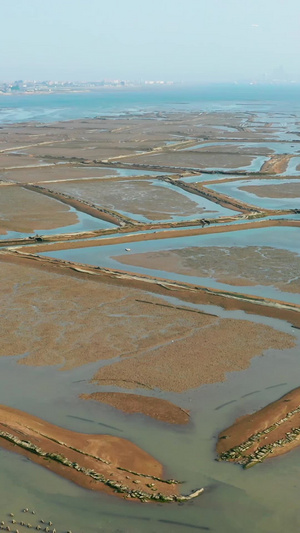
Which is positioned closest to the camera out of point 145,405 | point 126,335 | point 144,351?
point 145,405

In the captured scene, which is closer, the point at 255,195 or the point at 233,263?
the point at 233,263

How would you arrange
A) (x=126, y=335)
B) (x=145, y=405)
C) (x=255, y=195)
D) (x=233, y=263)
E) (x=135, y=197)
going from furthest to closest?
1. (x=255, y=195)
2. (x=135, y=197)
3. (x=233, y=263)
4. (x=126, y=335)
5. (x=145, y=405)

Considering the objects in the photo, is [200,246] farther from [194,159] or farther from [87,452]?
[194,159]

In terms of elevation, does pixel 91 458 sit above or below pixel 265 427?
below

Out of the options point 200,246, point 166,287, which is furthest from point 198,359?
point 200,246

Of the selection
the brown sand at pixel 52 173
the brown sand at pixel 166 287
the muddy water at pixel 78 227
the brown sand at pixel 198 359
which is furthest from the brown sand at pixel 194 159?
the brown sand at pixel 198 359

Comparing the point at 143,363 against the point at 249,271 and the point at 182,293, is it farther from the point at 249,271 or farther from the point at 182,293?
the point at 249,271

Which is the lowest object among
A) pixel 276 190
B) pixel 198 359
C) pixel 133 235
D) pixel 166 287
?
pixel 198 359
